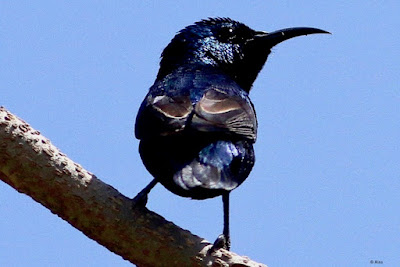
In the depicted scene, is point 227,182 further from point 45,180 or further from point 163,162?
point 45,180

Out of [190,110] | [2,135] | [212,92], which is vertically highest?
[212,92]

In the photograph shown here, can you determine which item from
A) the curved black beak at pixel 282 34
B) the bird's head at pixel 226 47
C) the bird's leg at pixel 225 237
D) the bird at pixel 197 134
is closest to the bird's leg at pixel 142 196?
the bird at pixel 197 134

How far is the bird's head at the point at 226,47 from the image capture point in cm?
774

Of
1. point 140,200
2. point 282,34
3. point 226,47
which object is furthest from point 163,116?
point 282,34

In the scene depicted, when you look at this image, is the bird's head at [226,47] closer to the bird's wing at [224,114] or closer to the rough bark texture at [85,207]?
the bird's wing at [224,114]

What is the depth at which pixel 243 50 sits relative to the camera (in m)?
7.95

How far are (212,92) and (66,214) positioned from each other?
190 centimetres

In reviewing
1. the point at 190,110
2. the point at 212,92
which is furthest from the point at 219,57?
the point at 190,110

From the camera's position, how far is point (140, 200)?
4.96m

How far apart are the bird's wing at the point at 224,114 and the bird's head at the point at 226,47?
120 centimetres

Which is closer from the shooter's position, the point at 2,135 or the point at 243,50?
the point at 2,135

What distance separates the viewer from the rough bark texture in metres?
4.74

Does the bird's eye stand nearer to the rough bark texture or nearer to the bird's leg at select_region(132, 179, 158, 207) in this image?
the bird's leg at select_region(132, 179, 158, 207)

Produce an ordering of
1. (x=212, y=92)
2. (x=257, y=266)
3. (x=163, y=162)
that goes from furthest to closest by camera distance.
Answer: (x=212, y=92) → (x=163, y=162) → (x=257, y=266)
